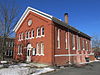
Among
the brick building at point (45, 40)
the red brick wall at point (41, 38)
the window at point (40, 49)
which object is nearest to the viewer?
the red brick wall at point (41, 38)

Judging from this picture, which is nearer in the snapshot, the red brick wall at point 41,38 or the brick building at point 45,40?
the red brick wall at point 41,38

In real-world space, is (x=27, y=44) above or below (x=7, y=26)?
below

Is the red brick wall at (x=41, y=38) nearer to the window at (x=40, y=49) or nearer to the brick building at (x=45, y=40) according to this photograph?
the brick building at (x=45, y=40)

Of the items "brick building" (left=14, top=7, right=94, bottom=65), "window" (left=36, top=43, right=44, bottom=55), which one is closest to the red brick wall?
"brick building" (left=14, top=7, right=94, bottom=65)

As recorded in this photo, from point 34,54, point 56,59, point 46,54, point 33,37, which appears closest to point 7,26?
point 33,37

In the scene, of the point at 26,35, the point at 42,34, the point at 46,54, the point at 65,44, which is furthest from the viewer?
the point at 26,35

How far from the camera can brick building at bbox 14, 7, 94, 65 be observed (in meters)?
18.0

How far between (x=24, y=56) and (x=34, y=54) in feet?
9.67

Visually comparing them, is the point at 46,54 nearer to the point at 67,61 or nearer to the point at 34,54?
the point at 34,54

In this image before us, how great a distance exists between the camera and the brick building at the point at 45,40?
18031 mm

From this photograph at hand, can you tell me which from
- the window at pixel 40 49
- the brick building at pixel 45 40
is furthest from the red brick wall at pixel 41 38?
the window at pixel 40 49

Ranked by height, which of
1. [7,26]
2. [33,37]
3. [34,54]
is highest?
[7,26]

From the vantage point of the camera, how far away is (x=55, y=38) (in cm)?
1839

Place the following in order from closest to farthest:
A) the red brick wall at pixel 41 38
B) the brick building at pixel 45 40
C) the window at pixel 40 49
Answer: the red brick wall at pixel 41 38 → the brick building at pixel 45 40 → the window at pixel 40 49
